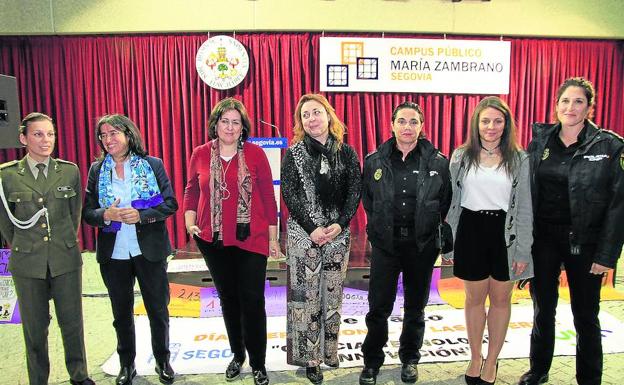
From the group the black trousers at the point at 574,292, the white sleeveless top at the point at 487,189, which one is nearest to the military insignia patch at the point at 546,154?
the white sleeveless top at the point at 487,189

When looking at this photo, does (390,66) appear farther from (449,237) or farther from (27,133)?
(27,133)

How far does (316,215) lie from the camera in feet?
6.60

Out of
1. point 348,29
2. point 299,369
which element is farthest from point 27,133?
point 348,29

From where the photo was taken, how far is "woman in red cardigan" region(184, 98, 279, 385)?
1.99 meters

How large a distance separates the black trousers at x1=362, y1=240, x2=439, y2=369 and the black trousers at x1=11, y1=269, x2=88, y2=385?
138cm

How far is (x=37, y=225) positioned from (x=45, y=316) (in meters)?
0.42

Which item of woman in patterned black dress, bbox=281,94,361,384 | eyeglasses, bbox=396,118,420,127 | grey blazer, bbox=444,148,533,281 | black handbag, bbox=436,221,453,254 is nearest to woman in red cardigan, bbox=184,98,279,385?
woman in patterned black dress, bbox=281,94,361,384

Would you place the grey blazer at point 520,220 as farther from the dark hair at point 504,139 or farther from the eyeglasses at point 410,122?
the eyeglasses at point 410,122

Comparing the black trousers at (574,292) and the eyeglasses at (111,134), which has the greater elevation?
the eyeglasses at (111,134)

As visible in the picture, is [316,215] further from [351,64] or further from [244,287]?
[351,64]

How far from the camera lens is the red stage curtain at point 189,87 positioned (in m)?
4.69

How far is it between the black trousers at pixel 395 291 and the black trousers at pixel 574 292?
49 centimetres

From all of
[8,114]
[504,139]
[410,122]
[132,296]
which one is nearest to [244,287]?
[132,296]

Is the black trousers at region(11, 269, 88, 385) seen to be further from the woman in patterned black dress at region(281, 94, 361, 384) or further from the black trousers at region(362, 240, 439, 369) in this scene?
the black trousers at region(362, 240, 439, 369)
